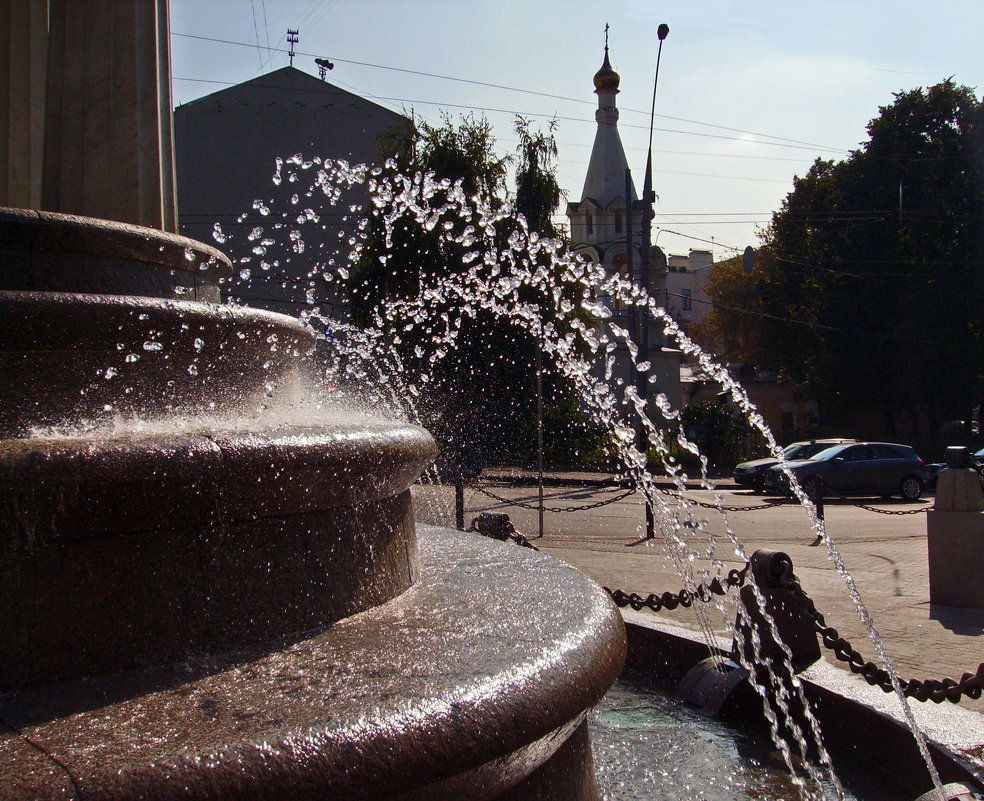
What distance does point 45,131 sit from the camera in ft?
12.3

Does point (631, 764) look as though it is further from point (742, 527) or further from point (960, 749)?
point (742, 527)

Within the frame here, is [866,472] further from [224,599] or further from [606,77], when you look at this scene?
[606,77]

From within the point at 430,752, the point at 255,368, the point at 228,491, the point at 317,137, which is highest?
the point at 317,137

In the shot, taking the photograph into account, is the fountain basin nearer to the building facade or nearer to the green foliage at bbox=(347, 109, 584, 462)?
the green foliage at bbox=(347, 109, 584, 462)

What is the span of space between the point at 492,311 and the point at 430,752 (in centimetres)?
2120

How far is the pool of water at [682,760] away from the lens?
3.16 metres

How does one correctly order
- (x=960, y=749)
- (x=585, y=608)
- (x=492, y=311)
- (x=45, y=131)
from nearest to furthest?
(x=585, y=608), (x=960, y=749), (x=45, y=131), (x=492, y=311)

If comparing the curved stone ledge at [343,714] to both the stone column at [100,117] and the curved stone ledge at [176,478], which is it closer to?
the curved stone ledge at [176,478]

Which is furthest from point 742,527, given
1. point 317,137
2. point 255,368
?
point 317,137

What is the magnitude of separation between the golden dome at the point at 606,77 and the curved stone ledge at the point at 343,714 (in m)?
43.2

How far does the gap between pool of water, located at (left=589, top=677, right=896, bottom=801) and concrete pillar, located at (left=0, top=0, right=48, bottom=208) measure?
3.48m

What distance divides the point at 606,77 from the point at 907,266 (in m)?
16.8

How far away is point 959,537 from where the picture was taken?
6988mm

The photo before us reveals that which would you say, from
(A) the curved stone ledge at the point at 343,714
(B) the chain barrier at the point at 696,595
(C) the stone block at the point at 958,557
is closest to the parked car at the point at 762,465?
(C) the stone block at the point at 958,557
